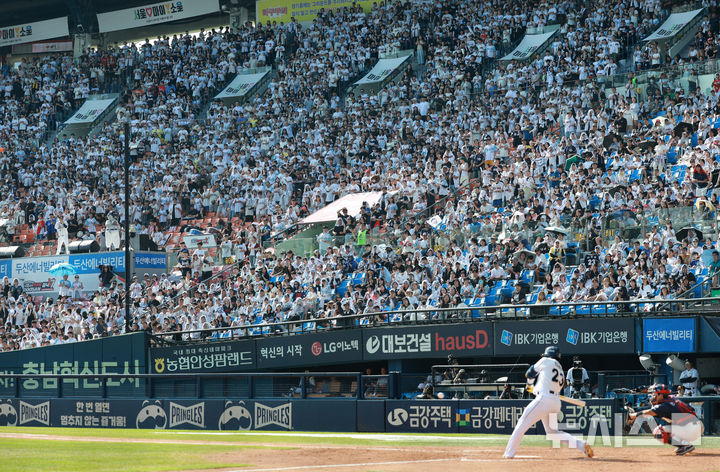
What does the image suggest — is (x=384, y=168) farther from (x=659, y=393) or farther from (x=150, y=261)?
(x=659, y=393)

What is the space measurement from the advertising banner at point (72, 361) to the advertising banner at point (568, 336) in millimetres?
9851

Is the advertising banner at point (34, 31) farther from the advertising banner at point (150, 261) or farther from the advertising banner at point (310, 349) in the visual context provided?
the advertising banner at point (310, 349)

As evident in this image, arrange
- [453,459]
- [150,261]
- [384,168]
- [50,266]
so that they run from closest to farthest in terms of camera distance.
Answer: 1. [453,459]
2. [384,168]
3. [150,261]
4. [50,266]

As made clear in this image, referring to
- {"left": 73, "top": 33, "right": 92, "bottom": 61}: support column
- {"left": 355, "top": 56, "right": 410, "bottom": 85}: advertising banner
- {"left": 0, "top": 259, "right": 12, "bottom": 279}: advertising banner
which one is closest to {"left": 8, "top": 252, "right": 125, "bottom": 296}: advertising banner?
{"left": 0, "top": 259, "right": 12, "bottom": 279}: advertising banner

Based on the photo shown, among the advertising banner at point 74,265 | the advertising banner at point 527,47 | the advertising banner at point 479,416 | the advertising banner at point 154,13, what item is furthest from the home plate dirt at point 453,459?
the advertising banner at point 154,13

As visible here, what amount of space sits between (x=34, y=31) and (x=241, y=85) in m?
20.4

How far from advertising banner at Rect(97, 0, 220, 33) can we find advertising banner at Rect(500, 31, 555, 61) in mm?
22339

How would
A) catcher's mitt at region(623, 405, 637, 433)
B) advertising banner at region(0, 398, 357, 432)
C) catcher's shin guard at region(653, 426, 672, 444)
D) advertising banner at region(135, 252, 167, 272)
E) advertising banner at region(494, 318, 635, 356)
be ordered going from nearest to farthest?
catcher's shin guard at region(653, 426, 672, 444)
catcher's mitt at region(623, 405, 637, 433)
advertising banner at region(0, 398, 357, 432)
advertising banner at region(494, 318, 635, 356)
advertising banner at region(135, 252, 167, 272)

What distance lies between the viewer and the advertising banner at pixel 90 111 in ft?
161

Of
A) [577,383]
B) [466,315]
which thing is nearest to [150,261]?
[466,315]

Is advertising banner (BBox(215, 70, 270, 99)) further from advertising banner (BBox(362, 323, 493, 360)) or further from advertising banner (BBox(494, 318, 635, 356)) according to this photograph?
advertising banner (BBox(494, 318, 635, 356))

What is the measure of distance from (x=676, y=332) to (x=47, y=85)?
39.7 m

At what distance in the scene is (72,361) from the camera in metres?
28.7

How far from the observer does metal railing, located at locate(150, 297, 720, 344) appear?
2111 cm
